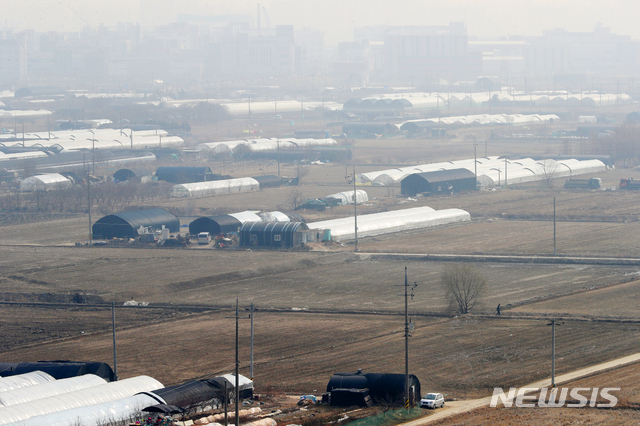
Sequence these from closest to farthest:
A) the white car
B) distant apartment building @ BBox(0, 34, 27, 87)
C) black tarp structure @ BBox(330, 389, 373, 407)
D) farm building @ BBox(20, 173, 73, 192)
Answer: the white car → black tarp structure @ BBox(330, 389, 373, 407) → farm building @ BBox(20, 173, 73, 192) → distant apartment building @ BBox(0, 34, 27, 87)

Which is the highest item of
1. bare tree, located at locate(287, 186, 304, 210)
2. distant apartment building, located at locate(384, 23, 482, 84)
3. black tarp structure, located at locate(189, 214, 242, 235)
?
distant apartment building, located at locate(384, 23, 482, 84)

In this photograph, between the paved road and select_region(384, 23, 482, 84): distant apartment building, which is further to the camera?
select_region(384, 23, 482, 84): distant apartment building

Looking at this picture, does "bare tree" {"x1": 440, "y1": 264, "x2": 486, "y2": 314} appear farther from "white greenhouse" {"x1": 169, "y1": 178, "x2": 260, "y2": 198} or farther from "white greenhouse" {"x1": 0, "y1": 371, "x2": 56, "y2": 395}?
"white greenhouse" {"x1": 169, "y1": 178, "x2": 260, "y2": 198}

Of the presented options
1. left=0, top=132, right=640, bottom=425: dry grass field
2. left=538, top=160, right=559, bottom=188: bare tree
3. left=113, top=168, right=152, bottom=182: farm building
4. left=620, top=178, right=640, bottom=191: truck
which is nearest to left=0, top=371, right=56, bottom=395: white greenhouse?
left=0, top=132, right=640, bottom=425: dry grass field

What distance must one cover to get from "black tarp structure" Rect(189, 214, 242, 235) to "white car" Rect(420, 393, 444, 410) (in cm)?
2398

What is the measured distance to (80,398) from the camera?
62.5 feet

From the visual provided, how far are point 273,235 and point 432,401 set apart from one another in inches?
838

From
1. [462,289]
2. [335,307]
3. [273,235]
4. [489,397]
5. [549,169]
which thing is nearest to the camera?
[489,397]

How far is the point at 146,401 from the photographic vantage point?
19.1 meters

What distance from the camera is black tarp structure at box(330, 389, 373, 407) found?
19.5 meters

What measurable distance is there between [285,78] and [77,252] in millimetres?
148399

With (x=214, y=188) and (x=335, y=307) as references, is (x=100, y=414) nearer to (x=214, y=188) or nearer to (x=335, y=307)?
(x=335, y=307)

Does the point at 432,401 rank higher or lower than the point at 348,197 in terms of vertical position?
lower

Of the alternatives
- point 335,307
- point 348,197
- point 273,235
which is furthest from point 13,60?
point 335,307
